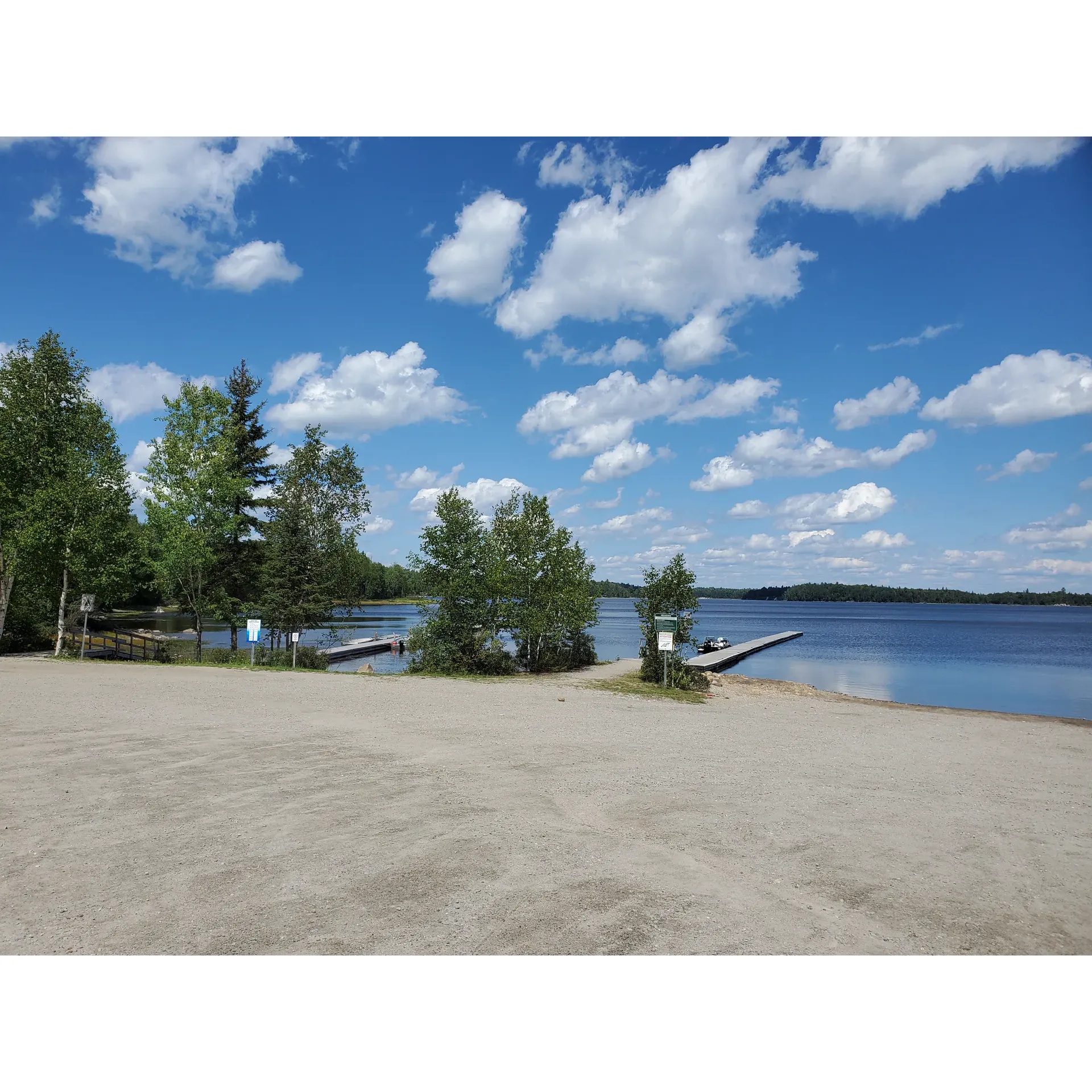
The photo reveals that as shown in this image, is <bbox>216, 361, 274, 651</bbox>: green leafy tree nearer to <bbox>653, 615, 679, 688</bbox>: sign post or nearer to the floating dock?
the floating dock

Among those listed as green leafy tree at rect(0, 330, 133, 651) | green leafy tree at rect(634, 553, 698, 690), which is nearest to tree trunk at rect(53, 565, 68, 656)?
green leafy tree at rect(0, 330, 133, 651)

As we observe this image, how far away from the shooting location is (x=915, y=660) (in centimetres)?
3741

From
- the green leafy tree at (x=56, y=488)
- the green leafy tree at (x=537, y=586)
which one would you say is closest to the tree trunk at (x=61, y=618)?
the green leafy tree at (x=56, y=488)

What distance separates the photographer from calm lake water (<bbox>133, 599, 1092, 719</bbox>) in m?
23.5

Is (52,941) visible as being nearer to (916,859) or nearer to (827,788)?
(916,859)

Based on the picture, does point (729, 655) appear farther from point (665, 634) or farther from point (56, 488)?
point (56, 488)

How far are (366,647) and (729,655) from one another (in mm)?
17437

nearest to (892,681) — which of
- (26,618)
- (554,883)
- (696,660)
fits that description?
(696,660)

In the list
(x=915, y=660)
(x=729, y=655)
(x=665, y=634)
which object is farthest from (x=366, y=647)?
(x=915, y=660)

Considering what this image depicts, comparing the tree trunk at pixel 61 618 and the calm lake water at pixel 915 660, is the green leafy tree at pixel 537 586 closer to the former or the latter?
the calm lake water at pixel 915 660

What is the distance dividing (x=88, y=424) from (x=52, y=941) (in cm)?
2381

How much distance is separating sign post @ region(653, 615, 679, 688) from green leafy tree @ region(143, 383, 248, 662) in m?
15.4

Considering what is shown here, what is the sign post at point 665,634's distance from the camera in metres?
15.0

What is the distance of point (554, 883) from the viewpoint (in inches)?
162
